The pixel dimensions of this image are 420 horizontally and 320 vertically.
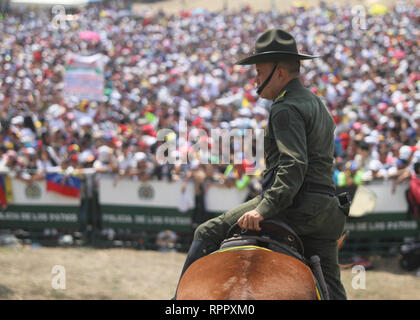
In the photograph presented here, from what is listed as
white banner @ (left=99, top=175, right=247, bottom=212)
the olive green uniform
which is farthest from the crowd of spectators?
the olive green uniform

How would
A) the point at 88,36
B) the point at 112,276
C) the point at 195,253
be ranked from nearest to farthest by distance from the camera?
the point at 195,253, the point at 112,276, the point at 88,36

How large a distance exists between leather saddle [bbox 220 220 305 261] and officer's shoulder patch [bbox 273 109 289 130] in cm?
59

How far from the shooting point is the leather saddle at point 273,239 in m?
3.08

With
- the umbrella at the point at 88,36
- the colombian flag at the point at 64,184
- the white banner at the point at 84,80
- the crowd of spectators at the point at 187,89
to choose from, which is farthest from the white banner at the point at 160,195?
the umbrella at the point at 88,36

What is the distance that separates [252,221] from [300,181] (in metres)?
0.38

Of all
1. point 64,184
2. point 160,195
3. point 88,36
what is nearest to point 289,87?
point 160,195

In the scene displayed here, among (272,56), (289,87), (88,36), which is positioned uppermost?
(88,36)

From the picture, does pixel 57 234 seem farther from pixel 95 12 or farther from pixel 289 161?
pixel 95 12

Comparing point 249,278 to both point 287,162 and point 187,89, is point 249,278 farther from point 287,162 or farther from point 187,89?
point 187,89

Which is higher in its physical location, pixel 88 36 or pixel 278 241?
pixel 88 36

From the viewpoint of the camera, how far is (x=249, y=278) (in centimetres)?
279

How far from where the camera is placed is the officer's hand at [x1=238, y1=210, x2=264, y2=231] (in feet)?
9.92

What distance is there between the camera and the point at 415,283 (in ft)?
25.2
